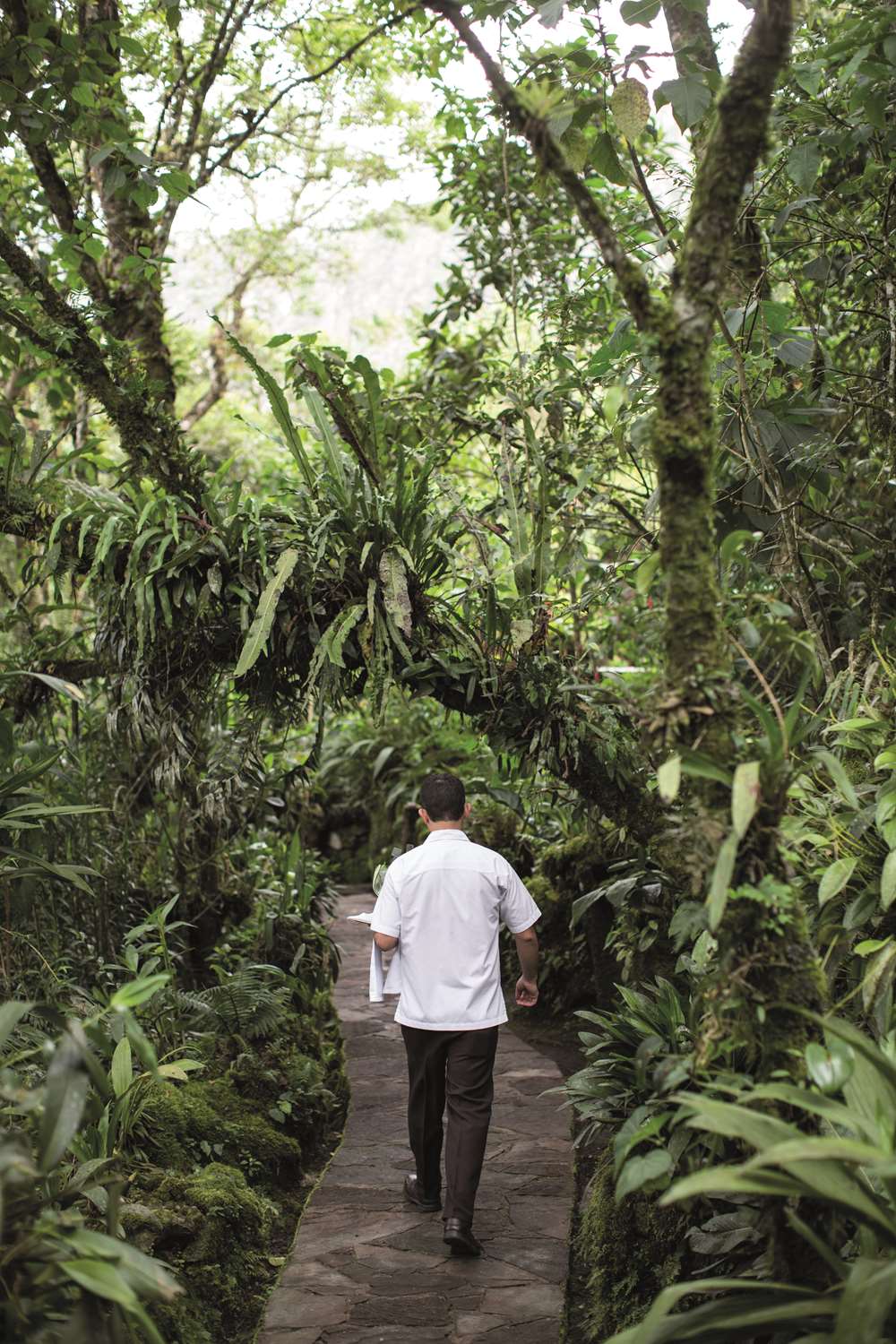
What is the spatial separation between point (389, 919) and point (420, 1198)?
1.05 m

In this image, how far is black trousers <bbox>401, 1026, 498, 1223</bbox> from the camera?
3695 mm

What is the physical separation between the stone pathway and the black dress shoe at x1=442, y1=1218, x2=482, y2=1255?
0.12 ft

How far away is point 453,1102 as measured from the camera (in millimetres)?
3777

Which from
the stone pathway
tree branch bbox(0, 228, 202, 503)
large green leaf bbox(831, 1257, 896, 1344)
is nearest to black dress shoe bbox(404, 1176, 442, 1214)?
the stone pathway

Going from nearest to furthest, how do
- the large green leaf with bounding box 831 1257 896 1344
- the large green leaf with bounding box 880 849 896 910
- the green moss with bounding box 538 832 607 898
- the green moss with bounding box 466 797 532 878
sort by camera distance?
the large green leaf with bounding box 831 1257 896 1344
the large green leaf with bounding box 880 849 896 910
the green moss with bounding box 538 832 607 898
the green moss with bounding box 466 797 532 878

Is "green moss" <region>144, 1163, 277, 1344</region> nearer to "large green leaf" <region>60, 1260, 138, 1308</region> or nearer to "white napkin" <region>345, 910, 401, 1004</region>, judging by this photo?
"white napkin" <region>345, 910, 401, 1004</region>

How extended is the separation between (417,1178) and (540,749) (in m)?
1.60

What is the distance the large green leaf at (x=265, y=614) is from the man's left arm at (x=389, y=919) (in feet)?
2.92

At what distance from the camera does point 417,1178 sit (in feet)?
13.4

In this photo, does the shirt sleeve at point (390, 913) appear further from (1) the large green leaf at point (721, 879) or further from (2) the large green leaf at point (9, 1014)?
(1) the large green leaf at point (721, 879)

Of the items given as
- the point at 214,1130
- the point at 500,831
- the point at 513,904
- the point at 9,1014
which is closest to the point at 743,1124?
the point at 9,1014

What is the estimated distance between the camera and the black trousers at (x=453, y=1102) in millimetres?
3695

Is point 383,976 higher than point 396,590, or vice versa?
point 396,590

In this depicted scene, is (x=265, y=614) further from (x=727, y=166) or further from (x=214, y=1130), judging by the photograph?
(x=727, y=166)
